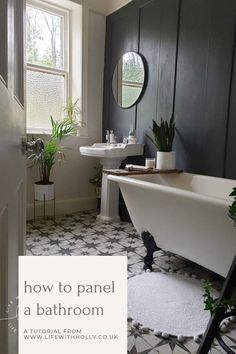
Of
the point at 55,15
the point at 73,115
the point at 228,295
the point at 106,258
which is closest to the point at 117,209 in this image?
the point at 73,115

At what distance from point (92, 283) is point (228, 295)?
0.99 m

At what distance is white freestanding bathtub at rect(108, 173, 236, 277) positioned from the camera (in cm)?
155

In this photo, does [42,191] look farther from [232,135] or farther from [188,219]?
[232,135]

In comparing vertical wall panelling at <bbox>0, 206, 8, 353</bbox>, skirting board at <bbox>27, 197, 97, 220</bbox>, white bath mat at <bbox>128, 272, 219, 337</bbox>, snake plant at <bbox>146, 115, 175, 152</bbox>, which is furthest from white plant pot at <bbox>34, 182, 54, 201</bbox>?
vertical wall panelling at <bbox>0, 206, 8, 353</bbox>

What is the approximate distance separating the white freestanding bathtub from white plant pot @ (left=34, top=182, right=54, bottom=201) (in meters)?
1.22

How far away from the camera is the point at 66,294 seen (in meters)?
0.42

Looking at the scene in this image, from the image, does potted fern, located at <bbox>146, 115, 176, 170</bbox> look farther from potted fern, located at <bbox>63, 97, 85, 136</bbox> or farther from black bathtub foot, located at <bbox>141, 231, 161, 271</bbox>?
potted fern, located at <bbox>63, 97, 85, 136</bbox>

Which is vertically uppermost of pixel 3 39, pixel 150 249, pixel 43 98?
pixel 43 98

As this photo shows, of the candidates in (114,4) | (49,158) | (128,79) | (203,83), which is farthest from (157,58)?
(49,158)

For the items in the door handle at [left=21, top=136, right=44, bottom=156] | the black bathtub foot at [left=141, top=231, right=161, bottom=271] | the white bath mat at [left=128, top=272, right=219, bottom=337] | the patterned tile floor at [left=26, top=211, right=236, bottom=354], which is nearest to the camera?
the door handle at [left=21, top=136, right=44, bottom=156]

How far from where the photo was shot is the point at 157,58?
297 cm

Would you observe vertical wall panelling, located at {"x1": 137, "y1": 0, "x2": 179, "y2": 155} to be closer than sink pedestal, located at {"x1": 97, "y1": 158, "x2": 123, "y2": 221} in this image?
Yes

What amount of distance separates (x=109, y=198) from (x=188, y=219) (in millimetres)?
1654

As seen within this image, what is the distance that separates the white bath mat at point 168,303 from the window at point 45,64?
2402 millimetres
